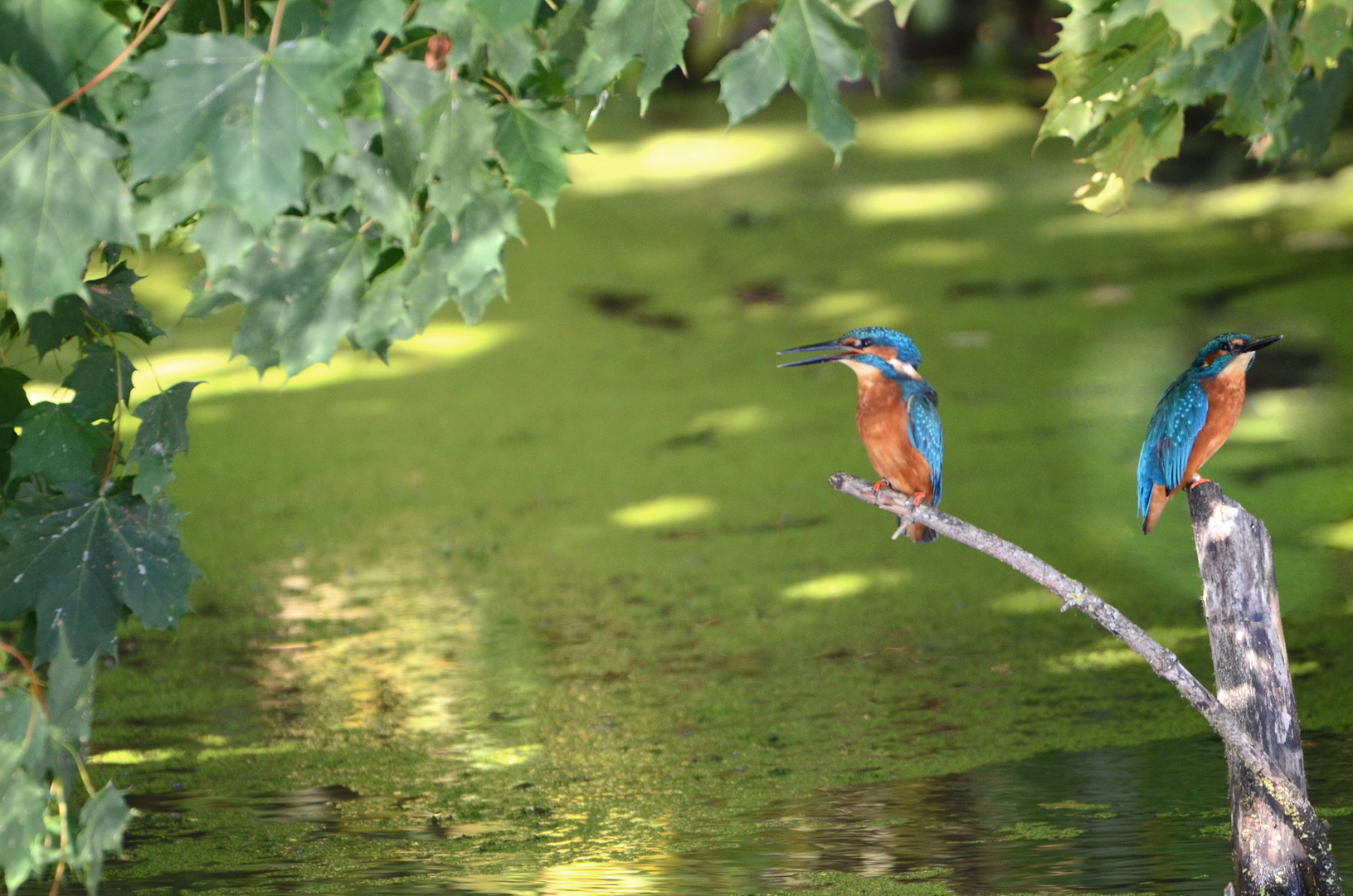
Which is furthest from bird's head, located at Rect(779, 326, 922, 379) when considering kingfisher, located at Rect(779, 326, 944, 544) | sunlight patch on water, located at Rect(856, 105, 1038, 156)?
sunlight patch on water, located at Rect(856, 105, 1038, 156)

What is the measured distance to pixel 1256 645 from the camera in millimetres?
1954

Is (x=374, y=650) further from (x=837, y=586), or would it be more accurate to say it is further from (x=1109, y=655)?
(x=1109, y=655)

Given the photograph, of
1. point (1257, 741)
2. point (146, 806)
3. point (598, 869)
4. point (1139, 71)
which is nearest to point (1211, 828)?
point (1257, 741)

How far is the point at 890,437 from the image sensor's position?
1829mm

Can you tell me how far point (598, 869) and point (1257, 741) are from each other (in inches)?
37.2

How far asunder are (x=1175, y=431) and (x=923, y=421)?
392mm

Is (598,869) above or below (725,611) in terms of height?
below

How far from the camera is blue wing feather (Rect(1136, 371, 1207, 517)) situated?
6.46 feet

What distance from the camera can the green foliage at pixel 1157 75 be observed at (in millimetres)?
1788

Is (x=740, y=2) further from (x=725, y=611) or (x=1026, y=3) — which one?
(x=1026, y=3)

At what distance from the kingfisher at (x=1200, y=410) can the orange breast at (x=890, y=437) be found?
0.35 metres

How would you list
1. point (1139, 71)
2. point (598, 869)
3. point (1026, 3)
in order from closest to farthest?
point (1139, 71) → point (598, 869) → point (1026, 3)

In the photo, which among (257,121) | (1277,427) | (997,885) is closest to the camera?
(257,121)

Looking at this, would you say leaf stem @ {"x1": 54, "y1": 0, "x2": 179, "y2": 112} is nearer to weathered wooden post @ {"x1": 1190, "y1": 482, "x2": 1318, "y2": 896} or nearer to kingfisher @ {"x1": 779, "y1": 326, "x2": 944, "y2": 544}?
kingfisher @ {"x1": 779, "y1": 326, "x2": 944, "y2": 544}
